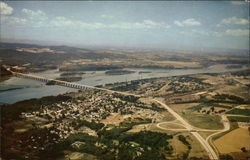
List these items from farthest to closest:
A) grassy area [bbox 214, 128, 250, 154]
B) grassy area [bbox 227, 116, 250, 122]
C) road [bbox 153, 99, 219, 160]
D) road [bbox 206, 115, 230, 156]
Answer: grassy area [bbox 227, 116, 250, 122] → road [bbox 206, 115, 230, 156] → grassy area [bbox 214, 128, 250, 154] → road [bbox 153, 99, 219, 160]

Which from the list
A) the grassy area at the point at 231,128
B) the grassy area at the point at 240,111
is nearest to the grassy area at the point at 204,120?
the grassy area at the point at 231,128

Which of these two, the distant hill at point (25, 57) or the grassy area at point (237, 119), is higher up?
the distant hill at point (25, 57)

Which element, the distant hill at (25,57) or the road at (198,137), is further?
the distant hill at (25,57)

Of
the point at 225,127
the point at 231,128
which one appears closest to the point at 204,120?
the point at 225,127

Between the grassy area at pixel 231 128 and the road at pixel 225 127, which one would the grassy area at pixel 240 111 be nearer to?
the road at pixel 225 127

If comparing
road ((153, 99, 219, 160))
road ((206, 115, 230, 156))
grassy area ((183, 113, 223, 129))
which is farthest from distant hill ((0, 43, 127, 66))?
road ((206, 115, 230, 156))

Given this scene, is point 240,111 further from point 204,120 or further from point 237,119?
point 204,120

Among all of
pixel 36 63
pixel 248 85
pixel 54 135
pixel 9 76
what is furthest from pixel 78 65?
pixel 54 135

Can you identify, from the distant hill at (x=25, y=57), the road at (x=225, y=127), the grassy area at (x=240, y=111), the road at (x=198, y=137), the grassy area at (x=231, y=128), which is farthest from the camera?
the distant hill at (x=25, y=57)

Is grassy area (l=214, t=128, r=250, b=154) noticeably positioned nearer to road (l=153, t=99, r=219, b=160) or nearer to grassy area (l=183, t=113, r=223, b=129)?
road (l=153, t=99, r=219, b=160)
